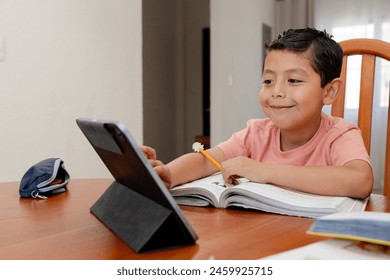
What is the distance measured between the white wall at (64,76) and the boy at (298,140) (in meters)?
1.09

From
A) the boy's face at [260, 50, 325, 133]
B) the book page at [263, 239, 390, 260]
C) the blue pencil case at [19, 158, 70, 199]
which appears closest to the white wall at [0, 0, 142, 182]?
the blue pencil case at [19, 158, 70, 199]

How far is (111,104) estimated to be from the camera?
2395 mm

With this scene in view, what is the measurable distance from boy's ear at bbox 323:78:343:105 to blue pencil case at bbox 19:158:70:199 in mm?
609

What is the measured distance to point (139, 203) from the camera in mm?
514

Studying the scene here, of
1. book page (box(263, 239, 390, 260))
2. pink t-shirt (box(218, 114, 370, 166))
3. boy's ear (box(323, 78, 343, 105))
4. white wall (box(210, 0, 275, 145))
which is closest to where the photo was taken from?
book page (box(263, 239, 390, 260))

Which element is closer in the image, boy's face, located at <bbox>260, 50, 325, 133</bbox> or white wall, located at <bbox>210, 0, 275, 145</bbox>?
boy's face, located at <bbox>260, 50, 325, 133</bbox>

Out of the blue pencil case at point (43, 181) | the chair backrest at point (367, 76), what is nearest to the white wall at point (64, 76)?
the blue pencil case at point (43, 181)

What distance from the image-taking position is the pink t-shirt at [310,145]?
2.87ft

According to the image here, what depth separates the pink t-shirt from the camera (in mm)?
876

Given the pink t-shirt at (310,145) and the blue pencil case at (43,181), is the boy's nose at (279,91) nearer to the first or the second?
the pink t-shirt at (310,145)

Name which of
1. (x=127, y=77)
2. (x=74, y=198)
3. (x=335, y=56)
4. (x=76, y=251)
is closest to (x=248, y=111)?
(x=127, y=77)

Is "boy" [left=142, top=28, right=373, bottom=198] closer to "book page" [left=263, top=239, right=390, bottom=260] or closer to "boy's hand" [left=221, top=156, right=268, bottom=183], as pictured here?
"boy's hand" [left=221, top=156, right=268, bottom=183]

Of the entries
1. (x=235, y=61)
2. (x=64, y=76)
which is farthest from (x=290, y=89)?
(x=235, y=61)
